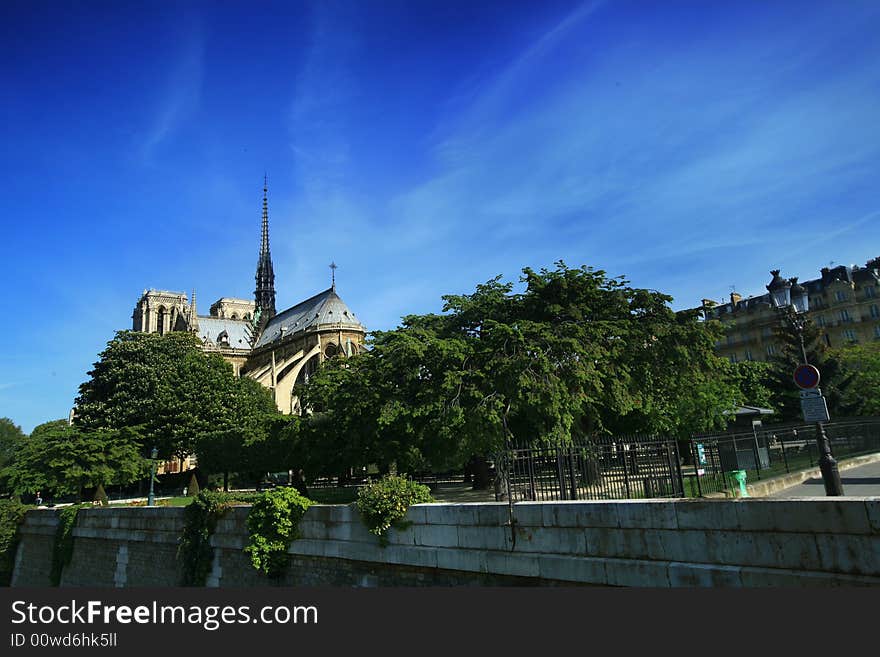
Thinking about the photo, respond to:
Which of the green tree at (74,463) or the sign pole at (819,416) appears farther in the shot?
the green tree at (74,463)

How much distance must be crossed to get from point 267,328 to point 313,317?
72.7 ft

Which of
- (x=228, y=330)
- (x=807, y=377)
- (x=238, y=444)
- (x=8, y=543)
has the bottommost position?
(x=8, y=543)

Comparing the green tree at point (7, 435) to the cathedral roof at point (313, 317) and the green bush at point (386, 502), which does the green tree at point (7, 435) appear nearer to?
the cathedral roof at point (313, 317)

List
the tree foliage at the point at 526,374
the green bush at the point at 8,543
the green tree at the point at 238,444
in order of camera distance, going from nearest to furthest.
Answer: the tree foliage at the point at 526,374, the green bush at the point at 8,543, the green tree at the point at 238,444

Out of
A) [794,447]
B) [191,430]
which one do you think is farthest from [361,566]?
[191,430]

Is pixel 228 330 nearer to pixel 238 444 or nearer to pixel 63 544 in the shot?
pixel 238 444

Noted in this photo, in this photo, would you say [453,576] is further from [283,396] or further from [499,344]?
[283,396]

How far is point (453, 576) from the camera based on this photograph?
34.3 feet

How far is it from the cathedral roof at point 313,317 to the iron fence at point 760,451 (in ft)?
220

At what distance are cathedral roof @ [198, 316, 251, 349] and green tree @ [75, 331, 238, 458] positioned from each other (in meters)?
62.8

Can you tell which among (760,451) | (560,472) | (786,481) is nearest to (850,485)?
(786,481)

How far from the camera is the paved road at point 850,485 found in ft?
44.9

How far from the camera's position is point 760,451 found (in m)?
16.8

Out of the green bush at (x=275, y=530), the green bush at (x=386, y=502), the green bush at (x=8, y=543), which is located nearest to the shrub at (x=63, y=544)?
the green bush at (x=8, y=543)
